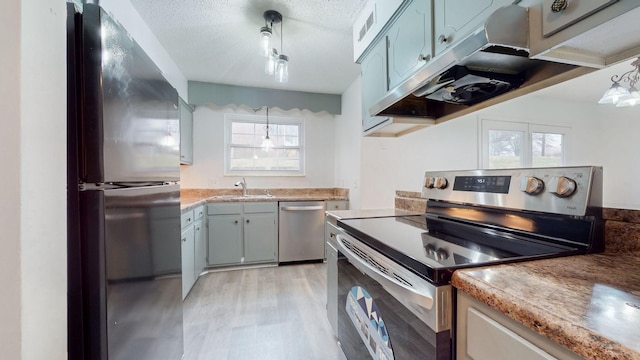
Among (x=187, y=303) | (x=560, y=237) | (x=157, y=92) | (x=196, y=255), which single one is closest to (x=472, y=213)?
(x=560, y=237)

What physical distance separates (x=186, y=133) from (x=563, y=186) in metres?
3.50

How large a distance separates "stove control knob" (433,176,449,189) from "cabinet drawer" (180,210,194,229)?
2.09 m

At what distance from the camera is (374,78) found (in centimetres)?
186

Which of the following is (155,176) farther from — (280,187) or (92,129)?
(280,187)

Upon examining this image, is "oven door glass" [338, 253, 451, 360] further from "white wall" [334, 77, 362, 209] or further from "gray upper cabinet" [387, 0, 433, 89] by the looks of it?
"white wall" [334, 77, 362, 209]

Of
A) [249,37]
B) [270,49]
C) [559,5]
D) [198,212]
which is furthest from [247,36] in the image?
[559,5]

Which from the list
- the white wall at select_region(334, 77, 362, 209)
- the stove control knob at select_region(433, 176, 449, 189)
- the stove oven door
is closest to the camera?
the stove oven door

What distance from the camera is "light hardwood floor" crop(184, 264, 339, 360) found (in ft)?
5.47

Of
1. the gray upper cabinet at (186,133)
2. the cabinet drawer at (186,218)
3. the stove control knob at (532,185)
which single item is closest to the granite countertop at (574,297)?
the stove control knob at (532,185)

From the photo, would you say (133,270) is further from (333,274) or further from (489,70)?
(489,70)

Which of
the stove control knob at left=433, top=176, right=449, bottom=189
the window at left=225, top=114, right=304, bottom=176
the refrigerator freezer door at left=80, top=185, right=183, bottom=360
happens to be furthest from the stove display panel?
the window at left=225, top=114, right=304, bottom=176

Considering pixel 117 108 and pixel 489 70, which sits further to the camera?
pixel 489 70

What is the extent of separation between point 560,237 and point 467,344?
53cm

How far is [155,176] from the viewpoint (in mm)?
1062
